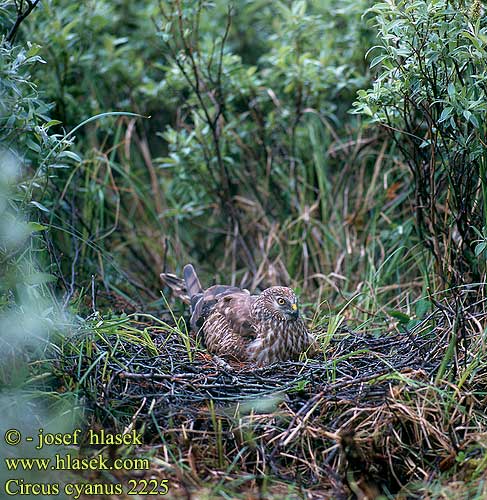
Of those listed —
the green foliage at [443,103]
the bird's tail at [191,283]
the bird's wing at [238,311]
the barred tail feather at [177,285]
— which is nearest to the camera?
the green foliage at [443,103]

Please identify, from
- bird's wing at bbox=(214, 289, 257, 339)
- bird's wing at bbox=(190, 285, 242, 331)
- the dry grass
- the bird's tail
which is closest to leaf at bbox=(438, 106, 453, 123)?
the dry grass

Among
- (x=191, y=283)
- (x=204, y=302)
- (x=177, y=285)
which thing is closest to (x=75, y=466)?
(x=204, y=302)

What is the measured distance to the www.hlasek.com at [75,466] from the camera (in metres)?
2.94

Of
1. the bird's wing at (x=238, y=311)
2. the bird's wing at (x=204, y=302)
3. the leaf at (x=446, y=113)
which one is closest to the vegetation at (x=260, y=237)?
the leaf at (x=446, y=113)

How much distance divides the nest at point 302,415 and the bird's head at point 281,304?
1.34 feet

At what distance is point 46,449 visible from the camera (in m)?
3.12

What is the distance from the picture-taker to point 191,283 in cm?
512

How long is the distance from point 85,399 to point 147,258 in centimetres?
268

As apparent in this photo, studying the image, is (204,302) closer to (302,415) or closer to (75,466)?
(302,415)

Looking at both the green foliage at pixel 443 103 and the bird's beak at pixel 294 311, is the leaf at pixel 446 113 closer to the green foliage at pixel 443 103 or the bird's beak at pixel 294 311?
the green foliage at pixel 443 103

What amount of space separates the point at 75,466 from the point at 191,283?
2193mm

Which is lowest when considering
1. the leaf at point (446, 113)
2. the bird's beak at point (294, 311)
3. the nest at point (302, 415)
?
the nest at point (302, 415)

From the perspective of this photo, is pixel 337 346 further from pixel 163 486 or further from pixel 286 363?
pixel 163 486

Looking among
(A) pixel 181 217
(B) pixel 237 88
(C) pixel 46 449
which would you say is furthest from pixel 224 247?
(C) pixel 46 449
